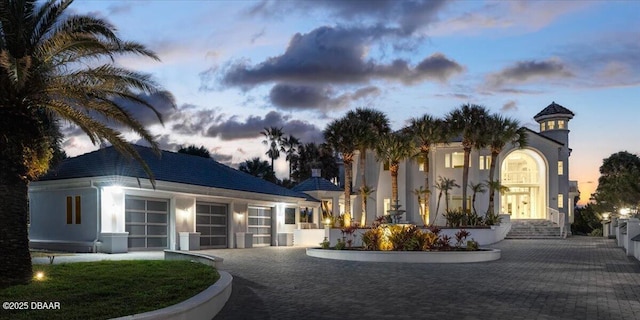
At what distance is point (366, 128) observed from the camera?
38.8 meters

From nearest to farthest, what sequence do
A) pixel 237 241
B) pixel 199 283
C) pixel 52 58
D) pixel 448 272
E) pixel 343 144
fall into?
pixel 199 283 < pixel 52 58 < pixel 448 272 < pixel 237 241 < pixel 343 144

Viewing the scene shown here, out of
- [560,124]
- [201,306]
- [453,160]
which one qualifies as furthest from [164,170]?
[560,124]

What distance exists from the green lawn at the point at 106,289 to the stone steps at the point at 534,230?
31.9 metres

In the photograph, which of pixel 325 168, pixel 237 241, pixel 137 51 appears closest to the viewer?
pixel 137 51

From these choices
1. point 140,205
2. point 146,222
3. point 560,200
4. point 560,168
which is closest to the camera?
point 140,205

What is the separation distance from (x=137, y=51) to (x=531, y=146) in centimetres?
3877

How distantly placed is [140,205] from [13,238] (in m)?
14.8

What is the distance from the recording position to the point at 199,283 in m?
11.1

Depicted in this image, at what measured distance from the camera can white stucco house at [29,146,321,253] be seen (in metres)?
23.8

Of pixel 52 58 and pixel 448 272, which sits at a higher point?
pixel 52 58

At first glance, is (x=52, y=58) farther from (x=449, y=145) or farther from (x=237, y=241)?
(x=449, y=145)

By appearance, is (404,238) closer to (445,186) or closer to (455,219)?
(455,219)

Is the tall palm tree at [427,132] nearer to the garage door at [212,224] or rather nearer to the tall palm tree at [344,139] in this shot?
the tall palm tree at [344,139]

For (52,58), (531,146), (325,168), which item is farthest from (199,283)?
(325,168)
